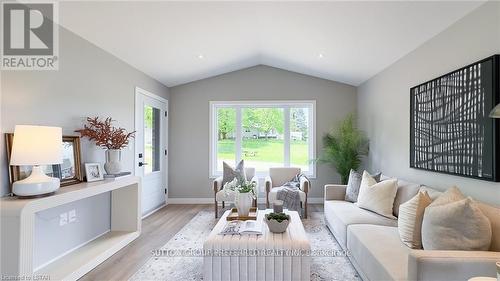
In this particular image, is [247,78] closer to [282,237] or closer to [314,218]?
[314,218]

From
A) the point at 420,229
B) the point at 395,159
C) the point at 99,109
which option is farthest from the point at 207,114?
the point at 420,229

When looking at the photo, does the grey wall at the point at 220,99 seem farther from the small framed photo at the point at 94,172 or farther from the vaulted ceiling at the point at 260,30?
the small framed photo at the point at 94,172

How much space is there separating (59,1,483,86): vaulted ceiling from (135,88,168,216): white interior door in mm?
573

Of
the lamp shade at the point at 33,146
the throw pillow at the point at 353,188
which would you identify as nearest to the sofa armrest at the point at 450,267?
the throw pillow at the point at 353,188

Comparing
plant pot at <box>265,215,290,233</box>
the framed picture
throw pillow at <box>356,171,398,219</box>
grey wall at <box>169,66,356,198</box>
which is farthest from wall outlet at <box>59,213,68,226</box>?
throw pillow at <box>356,171,398,219</box>

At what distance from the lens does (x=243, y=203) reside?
3.07 m

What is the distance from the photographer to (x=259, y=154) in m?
5.99

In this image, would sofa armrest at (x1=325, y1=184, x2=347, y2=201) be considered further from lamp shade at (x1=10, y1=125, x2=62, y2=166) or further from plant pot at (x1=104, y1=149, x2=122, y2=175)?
lamp shade at (x1=10, y1=125, x2=62, y2=166)

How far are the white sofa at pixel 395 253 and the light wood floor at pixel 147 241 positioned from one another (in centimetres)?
208

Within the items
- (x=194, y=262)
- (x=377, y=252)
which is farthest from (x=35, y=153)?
(x=377, y=252)

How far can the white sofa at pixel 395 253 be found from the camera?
5.33ft

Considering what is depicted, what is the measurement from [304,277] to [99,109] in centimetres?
306

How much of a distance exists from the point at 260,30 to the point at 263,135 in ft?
8.00

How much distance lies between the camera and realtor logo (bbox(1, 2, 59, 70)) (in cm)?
238
